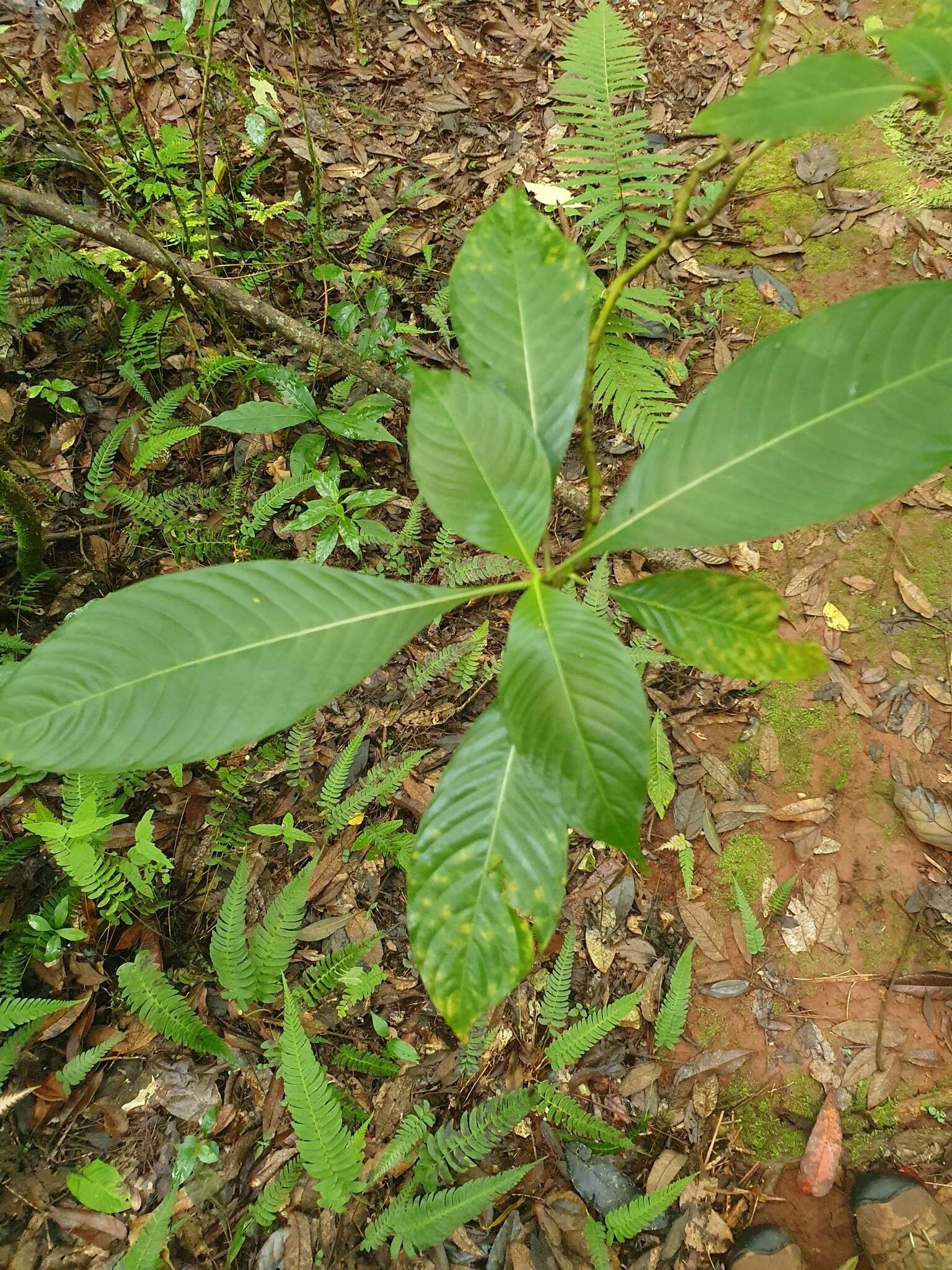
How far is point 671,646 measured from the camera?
44.6 inches

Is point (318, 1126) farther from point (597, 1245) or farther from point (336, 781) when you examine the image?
point (336, 781)

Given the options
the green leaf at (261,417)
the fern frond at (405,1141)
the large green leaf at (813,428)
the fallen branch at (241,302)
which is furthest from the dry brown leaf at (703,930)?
the green leaf at (261,417)

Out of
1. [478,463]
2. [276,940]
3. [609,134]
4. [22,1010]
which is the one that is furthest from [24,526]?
[609,134]

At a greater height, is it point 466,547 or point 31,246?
point 31,246

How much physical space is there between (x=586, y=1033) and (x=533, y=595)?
1.52m

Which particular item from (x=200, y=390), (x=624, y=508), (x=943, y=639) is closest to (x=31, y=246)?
(x=200, y=390)

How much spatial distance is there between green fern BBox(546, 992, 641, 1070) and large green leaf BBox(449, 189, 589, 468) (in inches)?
63.9

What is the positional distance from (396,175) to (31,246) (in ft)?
5.50

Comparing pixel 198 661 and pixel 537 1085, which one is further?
pixel 537 1085

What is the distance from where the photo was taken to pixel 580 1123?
2.08 metres

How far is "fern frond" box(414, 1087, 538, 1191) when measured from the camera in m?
1.99

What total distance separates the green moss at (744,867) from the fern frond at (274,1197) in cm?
151

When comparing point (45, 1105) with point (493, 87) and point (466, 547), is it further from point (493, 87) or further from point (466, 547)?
point (493, 87)

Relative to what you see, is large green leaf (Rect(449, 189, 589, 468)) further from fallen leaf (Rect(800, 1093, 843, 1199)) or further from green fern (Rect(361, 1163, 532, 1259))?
fallen leaf (Rect(800, 1093, 843, 1199))
